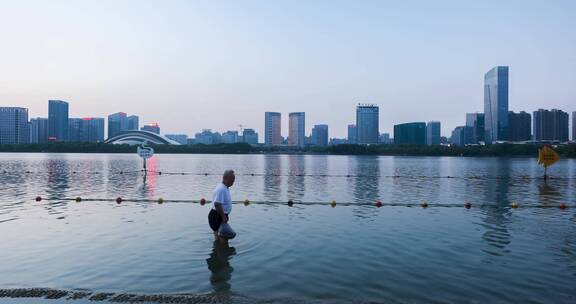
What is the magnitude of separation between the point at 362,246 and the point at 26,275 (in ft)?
32.1

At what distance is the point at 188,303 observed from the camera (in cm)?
847

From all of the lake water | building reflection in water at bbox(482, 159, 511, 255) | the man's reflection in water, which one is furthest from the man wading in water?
building reflection in water at bbox(482, 159, 511, 255)

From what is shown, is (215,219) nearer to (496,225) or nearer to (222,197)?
(222,197)

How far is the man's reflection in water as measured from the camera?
9.68m

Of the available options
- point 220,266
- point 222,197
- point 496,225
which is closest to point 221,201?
point 222,197

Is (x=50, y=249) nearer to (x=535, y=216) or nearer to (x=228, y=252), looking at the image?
(x=228, y=252)

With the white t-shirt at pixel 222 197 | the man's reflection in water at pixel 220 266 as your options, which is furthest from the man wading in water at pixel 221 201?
the man's reflection in water at pixel 220 266

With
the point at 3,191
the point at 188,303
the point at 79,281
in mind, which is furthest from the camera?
the point at 3,191

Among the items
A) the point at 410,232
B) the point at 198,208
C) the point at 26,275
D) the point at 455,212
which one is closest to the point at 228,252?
the point at 26,275

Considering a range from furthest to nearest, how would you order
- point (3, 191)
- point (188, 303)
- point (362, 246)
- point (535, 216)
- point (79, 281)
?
1. point (3, 191)
2. point (535, 216)
3. point (362, 246)
4. point (79, 281)
5. point (188, 303)

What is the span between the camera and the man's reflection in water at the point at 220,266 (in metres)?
9.68

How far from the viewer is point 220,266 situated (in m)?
11.2

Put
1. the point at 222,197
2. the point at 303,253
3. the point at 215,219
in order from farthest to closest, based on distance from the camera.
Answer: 1. the point at 215,219
2. the point at 303,253
3. the point at 222,197

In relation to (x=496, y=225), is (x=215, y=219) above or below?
above
